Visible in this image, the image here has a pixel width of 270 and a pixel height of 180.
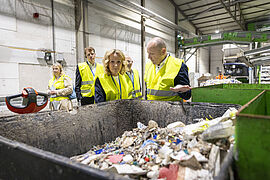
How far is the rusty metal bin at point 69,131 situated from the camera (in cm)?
45

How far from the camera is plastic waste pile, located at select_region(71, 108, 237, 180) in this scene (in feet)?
2.05

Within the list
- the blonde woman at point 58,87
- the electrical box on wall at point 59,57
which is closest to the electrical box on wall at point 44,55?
the electrical box on wall at point 59,57

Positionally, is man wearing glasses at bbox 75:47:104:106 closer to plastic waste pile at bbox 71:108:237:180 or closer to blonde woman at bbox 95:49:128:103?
blonde woman at bbox 95:49:128:103

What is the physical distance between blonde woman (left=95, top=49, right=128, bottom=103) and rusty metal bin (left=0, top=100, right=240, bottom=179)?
0.67 ft

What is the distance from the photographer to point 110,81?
1733 millimetres

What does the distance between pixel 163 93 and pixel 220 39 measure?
6225mm

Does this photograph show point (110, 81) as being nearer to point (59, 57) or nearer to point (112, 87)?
point (112, 87)

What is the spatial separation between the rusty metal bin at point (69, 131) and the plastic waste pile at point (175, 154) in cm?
18

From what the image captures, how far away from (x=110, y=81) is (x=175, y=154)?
1123mm

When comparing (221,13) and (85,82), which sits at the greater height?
(221,13)

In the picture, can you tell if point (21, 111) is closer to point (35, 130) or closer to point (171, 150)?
point (35, 130)

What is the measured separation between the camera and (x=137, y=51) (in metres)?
6.30

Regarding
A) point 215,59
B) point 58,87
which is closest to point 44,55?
point 58,87

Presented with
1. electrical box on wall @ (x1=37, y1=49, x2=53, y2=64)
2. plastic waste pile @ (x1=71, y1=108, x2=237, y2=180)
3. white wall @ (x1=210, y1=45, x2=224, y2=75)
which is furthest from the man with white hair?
white wall @ (x1=210, y1=45, x2=224, y2=75)
